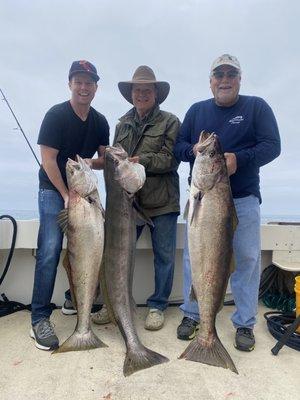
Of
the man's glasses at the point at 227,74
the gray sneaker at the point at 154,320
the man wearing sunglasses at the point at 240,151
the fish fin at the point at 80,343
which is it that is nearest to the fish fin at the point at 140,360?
the fish fin at the point at 80,343

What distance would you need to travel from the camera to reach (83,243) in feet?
11.6

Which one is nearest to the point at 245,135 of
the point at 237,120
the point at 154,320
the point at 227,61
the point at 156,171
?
the point at 237,120

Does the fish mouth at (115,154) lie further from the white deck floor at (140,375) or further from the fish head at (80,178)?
the white deck floor at (140,375)

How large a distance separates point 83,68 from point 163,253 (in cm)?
218

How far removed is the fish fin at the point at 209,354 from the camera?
3148 millimetres

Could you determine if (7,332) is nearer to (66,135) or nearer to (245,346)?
(66,135)

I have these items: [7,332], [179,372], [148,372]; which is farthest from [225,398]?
[7,332]

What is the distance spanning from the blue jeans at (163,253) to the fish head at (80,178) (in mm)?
913

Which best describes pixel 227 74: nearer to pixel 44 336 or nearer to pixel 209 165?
pixel 209 165

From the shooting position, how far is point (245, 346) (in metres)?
3.52

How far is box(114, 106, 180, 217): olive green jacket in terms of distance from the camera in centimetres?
409

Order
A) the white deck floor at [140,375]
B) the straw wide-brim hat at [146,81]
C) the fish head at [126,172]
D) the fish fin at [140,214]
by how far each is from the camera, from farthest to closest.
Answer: the straw wide-brim hat at [146,81]
the fish fin at [140,214]
the fish head at [126,172]
the white deck floor at [140,375]

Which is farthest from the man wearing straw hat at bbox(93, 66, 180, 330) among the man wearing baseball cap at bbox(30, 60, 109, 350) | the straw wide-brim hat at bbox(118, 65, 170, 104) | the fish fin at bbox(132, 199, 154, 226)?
the man wearing baseball cap at bbox(30, 60, 109, 350)

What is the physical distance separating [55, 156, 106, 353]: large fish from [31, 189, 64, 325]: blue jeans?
207 mm
